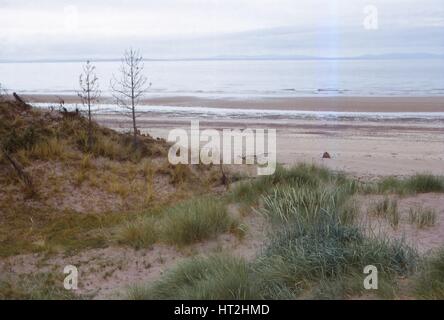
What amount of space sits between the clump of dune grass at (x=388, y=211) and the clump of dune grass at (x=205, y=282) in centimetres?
254

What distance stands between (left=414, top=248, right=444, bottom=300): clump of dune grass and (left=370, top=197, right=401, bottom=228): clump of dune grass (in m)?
2.02

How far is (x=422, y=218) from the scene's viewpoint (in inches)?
273

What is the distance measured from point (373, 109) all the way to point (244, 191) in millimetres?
19963

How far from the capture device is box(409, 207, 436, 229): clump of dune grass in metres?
6.88

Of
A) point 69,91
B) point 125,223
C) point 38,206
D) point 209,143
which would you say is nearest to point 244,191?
point 125,223

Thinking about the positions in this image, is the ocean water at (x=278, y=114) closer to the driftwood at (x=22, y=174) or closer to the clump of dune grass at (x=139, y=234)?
the driftwood at (x=22, y=174)

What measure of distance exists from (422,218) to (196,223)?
279cm

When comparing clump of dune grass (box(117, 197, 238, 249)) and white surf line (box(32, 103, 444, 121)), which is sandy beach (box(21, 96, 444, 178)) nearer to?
white surf line (box(32, 103, 444, 121))

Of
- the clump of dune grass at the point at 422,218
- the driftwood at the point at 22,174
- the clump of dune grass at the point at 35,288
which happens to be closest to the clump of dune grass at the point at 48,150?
the driftwood at the point at 22,174

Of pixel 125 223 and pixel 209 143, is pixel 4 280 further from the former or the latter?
pixel 209 143

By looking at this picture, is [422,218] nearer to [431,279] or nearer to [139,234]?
[431,279]

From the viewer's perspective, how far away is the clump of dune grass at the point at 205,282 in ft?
15.3

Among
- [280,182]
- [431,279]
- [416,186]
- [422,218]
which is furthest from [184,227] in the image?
[416,186]

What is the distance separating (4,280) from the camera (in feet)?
18.9
